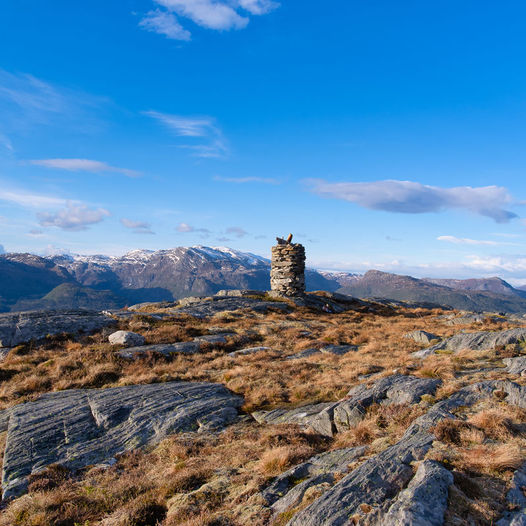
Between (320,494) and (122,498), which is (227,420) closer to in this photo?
(122,498)

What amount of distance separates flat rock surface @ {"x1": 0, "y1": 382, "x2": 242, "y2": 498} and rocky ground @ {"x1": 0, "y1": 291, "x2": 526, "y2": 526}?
59 millimetres

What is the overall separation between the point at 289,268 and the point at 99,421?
34371mm

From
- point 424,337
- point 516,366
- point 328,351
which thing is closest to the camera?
point 516,366

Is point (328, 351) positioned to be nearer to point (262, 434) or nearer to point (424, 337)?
point (424, 337)

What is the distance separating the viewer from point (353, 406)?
10719mm

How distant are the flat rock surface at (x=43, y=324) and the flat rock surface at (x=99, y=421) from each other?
10.2 meters

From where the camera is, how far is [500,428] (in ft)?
25.9

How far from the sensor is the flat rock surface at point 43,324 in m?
22.1

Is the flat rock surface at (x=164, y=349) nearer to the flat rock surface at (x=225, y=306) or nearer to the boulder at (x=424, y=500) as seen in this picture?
the flat rock surface at (x=225, y=306)

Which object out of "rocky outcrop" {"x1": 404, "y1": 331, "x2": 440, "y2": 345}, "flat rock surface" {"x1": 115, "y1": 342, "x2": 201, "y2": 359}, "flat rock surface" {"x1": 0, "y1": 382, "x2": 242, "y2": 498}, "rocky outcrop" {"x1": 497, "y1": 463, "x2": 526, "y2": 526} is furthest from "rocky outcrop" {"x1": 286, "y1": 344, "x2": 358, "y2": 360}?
"rocky outcrop" {"x1": 497, "y1": 463, "x2": 526, "y2": 526}

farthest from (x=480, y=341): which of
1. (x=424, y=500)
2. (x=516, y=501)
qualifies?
(x=424, y=500)

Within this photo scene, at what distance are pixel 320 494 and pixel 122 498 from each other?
451cm

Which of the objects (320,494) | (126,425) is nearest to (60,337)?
(126,425)

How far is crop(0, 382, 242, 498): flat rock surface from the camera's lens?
966 centimetres
